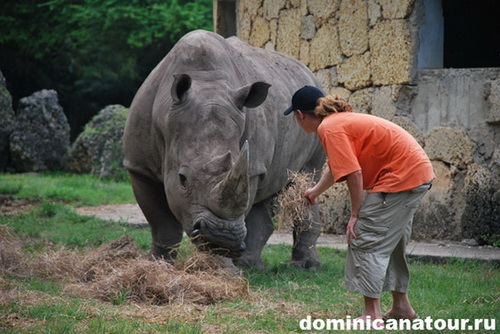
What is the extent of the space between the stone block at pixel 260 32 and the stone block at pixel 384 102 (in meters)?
2.21

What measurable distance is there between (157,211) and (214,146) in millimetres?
1320

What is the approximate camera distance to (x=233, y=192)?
6.48 metres

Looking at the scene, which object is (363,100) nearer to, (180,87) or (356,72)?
(356,72)

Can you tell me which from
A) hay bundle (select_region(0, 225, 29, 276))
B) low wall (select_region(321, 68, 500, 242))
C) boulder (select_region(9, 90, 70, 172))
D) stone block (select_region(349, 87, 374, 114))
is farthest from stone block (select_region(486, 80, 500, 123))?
boulder (select_region(9, 90, 70, 172))

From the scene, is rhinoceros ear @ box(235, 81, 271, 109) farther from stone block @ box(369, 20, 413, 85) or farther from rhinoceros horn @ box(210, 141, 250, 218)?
stone block @ box(369, 20, 413, 85)

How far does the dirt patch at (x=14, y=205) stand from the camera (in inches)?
493

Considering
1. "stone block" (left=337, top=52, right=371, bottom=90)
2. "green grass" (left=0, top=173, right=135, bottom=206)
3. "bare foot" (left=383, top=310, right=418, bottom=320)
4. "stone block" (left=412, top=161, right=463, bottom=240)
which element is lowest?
"green grass" (left=0, top=173, right=135, bottom=206)

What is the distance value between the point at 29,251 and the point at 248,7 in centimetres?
552

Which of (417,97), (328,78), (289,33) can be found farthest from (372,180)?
(289,33)

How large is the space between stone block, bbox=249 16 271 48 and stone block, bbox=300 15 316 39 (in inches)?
26.5

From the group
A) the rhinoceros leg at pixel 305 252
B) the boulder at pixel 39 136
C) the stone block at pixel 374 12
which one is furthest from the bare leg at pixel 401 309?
the boulder at pixel 39 136

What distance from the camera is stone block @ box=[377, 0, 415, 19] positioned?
34.4 ft

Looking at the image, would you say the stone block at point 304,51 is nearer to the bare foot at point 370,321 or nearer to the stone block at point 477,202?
the stone block at point 477,202

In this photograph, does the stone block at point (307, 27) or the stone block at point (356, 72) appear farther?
the stone block at point (307, 27)
